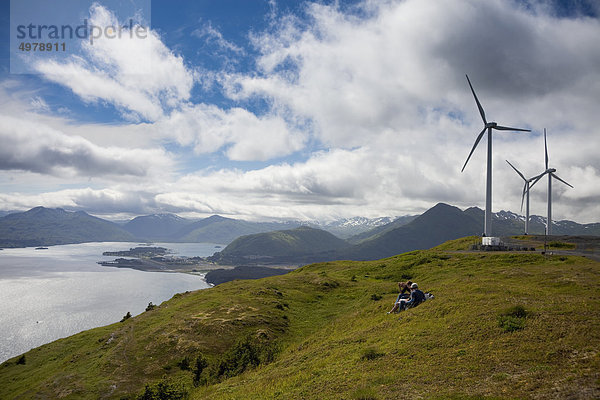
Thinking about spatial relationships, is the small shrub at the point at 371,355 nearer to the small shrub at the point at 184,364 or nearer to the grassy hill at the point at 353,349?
the grassy hill at the point at 353,349

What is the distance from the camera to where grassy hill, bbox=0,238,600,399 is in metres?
15.9

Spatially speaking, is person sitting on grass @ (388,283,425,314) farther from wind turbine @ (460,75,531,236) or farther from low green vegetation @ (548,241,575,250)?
low green vegetation @ (548,241,575,250)

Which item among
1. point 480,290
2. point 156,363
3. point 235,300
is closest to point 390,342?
point 480,290

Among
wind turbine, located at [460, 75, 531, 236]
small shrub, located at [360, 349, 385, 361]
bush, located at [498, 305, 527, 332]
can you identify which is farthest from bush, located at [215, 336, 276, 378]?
wind turbine, located at [460, 75, 531, 236]

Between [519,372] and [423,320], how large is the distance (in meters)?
10.8

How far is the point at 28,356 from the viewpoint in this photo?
185 ft

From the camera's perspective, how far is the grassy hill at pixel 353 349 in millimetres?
15875

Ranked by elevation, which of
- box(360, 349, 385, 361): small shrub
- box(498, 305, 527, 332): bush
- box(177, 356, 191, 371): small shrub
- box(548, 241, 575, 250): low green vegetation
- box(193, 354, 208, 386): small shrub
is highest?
box(498, 305, 527, 332): bush

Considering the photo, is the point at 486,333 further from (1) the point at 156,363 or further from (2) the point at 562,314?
(1) the point at 156,363

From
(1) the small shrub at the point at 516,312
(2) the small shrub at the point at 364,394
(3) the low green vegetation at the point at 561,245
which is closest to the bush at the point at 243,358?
(2) the small shrub at the point at 364,394

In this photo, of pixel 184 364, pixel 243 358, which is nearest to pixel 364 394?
pixel 243 358

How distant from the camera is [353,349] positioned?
24391mm

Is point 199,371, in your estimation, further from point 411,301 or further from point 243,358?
point 411,301

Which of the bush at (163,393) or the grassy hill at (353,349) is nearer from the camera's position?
the grassy hill at (353,349)
